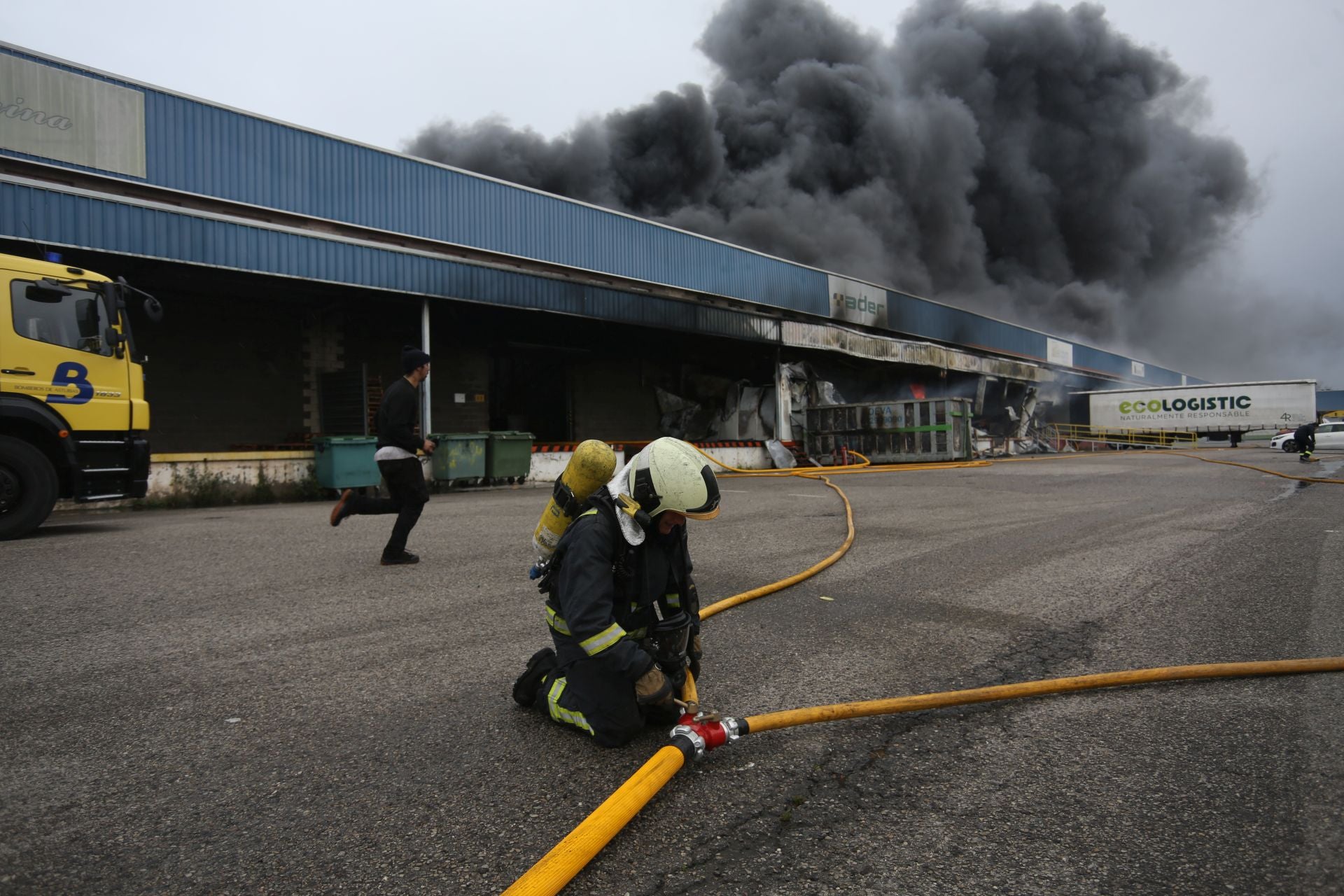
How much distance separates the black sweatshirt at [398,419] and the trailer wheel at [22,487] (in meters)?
4.11

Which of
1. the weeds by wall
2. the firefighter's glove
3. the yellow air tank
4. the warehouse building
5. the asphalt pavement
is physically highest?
the warehouse building

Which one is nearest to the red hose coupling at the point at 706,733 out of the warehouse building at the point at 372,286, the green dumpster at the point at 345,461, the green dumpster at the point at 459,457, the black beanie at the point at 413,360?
the black beanie at the point at 413,360

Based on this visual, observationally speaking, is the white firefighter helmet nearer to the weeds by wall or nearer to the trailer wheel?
the trailer wheel

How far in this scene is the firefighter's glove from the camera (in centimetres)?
250

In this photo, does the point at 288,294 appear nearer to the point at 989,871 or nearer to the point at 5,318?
the point at 5,318

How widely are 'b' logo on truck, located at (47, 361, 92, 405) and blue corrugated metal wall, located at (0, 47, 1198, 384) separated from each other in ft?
13.4

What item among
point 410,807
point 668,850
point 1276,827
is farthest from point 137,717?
point 1276,827

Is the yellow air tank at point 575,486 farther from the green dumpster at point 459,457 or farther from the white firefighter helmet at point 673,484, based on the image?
the green dumpster at point 459,457

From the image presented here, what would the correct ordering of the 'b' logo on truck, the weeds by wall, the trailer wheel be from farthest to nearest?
the weeds by wall < the 'b' logo on truck < the trailer wheel

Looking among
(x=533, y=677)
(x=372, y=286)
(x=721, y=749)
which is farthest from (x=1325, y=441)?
(x=533, y=677)

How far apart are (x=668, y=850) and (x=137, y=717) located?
90.3 inches

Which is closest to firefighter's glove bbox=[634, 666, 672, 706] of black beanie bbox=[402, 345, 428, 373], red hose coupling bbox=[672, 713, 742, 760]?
red hose coupling bbox=[672, 713, 742, 760]

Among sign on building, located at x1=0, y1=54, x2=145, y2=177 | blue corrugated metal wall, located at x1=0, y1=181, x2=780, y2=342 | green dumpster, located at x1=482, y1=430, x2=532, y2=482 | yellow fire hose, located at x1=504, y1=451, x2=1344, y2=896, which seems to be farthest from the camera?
green dumpster, located at x1=482, y1=430, x2=532, y2=482

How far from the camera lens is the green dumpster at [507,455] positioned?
14.2m
